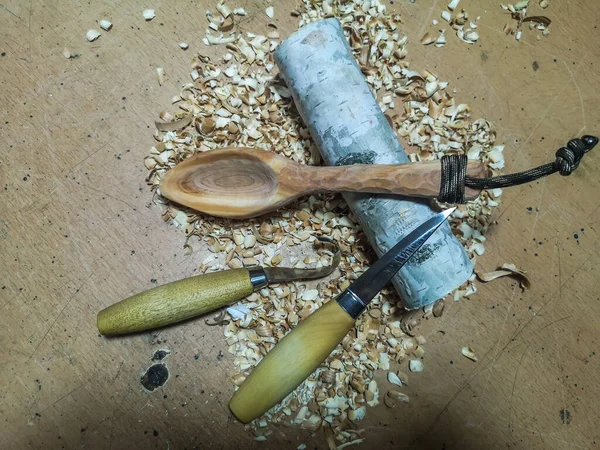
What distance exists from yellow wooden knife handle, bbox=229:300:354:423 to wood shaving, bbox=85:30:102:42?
63 centimetres

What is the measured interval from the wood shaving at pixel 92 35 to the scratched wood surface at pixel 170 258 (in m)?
0.01

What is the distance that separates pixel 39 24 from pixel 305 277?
0.66 meters

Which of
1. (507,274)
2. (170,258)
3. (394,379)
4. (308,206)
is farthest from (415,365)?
(170,258)

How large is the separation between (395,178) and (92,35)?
607 millimetres

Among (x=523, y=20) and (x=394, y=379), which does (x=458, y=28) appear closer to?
(x=523, y=20)

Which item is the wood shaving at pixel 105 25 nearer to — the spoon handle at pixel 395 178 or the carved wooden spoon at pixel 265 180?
the carved wooden spoon at pixel 265 180

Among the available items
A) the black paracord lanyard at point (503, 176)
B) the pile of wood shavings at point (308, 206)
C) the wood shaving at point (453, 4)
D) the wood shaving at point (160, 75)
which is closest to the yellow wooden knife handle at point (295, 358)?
the pile of wood shavings at point (308, 206)

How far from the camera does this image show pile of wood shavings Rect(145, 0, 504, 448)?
0.84 m

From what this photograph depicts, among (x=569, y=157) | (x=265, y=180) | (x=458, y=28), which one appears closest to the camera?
(x=569, y=157)

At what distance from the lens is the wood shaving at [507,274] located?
0.86 meters

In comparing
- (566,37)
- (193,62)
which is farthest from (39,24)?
(566,37)

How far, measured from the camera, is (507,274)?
87 cm

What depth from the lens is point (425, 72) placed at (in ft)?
2.96

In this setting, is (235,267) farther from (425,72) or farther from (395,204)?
(425,72)
